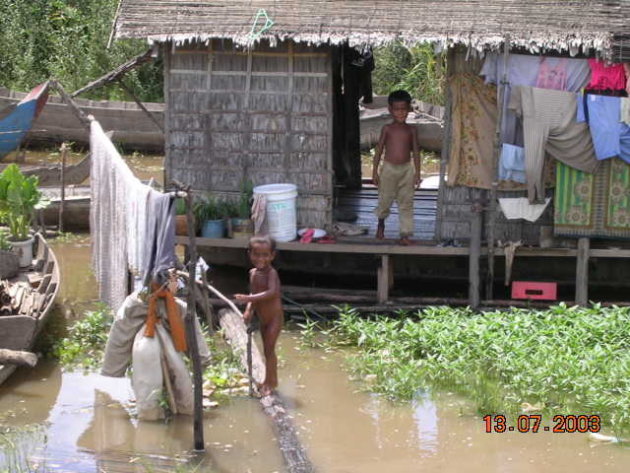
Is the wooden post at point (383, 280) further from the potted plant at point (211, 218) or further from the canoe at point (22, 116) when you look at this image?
the canoe at point (22, 116)

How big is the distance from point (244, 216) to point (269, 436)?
333 centimetres

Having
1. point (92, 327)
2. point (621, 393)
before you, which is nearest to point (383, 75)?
point (92, 327)

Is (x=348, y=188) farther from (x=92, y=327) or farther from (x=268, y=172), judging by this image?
(x=92, y=327)

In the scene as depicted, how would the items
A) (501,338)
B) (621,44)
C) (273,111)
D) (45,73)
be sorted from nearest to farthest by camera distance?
(501,338), (621,44), (273,111), (45,73)

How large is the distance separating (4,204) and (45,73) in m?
11.4

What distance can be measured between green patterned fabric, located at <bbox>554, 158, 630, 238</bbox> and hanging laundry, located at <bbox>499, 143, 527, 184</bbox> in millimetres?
357

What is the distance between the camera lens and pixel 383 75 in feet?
72.1

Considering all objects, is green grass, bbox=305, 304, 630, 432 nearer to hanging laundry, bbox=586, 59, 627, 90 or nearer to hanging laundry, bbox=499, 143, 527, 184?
hanging laundry, bbox=499, 143, 527, 184

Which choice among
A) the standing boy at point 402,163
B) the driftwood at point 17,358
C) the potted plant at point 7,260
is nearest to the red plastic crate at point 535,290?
the standing boy at point 402,163

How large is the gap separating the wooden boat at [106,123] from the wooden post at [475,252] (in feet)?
34.0

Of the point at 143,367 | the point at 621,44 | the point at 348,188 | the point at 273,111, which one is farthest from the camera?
the point at 348,188

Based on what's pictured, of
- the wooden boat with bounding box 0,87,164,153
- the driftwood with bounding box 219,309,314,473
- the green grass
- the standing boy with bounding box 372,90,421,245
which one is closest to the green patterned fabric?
the green grass

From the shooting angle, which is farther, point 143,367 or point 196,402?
point 143,367

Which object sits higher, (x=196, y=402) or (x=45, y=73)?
(x=45, y=73)
